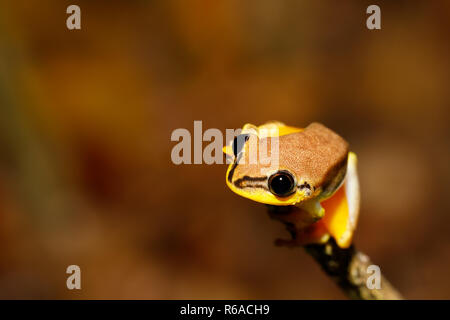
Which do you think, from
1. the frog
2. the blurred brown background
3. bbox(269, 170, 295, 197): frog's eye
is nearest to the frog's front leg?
the frog

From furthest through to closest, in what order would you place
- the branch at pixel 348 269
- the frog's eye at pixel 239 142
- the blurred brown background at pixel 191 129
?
the blurred brown background at pixel 191 129 < the branch at pixel 348 269 < the frog's eye at pixel 239 142

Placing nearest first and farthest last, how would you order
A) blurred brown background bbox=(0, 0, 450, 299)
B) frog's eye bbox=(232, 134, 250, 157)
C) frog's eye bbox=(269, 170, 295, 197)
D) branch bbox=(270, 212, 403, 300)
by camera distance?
frog's eye bbox=(269, 170, 295, 197), frog's eye bbox=(232, 134, 250, 157), branch bbox=(270, 212, 403, 300), blurred brown background bbox=(0, 0, 450, 299)

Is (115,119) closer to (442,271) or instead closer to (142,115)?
(142,115)

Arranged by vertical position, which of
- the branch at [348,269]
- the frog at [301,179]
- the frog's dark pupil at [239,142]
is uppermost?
the frog's dark pupil at [239,142]

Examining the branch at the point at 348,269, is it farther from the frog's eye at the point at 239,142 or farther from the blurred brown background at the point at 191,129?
the blurred brown background at the point at 191,129

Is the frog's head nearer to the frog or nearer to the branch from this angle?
the frog

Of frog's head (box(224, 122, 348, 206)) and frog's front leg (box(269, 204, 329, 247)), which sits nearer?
frog's head (box(224, 122, 348, 206))

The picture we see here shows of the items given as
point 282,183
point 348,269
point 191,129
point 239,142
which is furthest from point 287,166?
point 191,129

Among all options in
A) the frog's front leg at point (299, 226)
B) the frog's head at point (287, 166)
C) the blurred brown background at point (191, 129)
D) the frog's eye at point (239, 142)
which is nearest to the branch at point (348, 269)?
the frog's front leg at point (299, 226)
